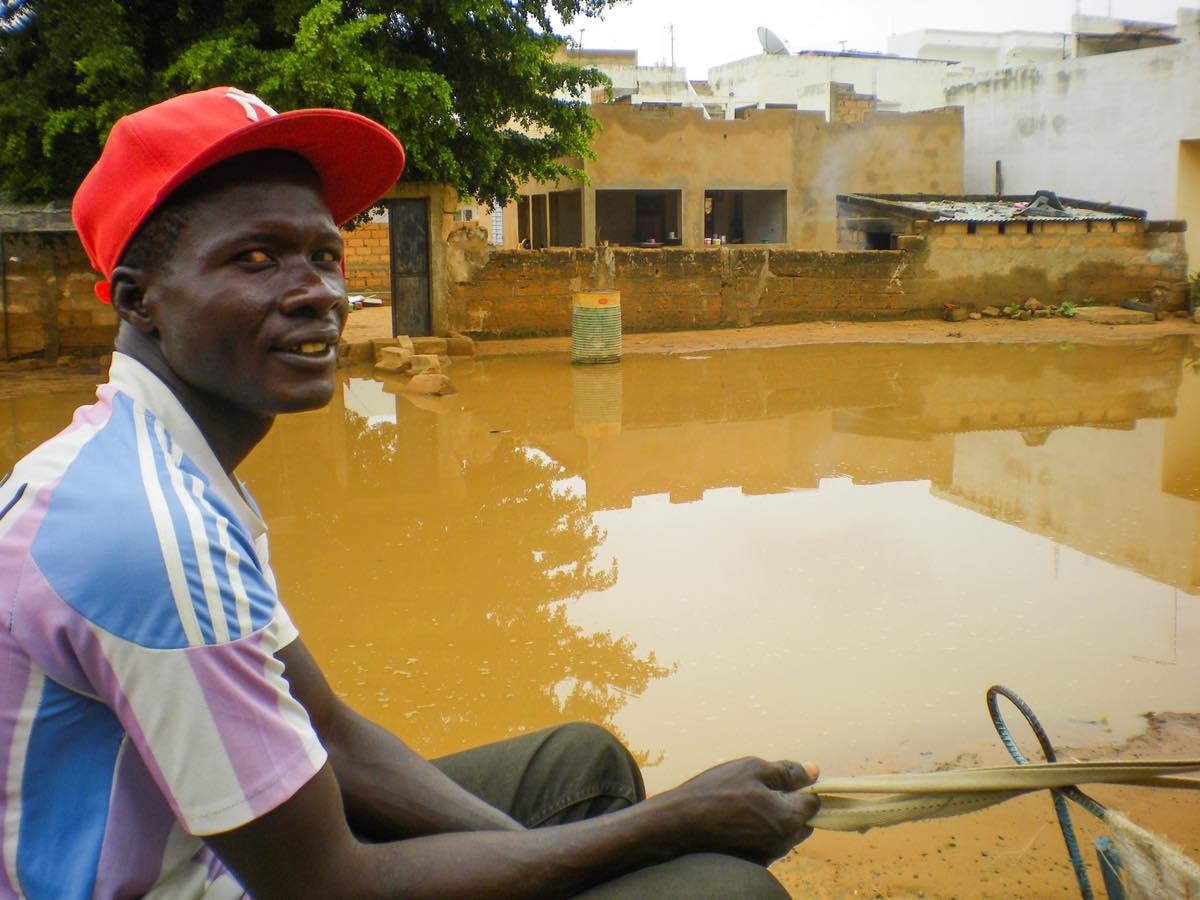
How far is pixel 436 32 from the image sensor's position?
1243 cm

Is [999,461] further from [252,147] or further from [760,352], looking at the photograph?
[252,147]

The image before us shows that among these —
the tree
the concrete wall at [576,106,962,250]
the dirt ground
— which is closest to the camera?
the dirt ground

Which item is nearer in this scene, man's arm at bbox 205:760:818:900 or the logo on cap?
man's arm at bbox 205:760:818:900

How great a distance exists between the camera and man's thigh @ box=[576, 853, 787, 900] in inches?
55.1

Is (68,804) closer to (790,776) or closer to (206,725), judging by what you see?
(206,725)

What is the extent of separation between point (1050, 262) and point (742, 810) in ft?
59.5

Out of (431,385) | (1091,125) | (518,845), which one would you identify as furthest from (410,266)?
(1091,125)

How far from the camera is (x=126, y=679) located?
1098 millimetres

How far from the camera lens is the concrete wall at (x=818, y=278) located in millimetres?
14945

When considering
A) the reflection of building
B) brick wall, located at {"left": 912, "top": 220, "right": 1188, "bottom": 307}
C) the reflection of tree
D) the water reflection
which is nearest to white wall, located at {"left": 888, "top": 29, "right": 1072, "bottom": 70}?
brick wall, located at {"left": 912, "top": 220, "right": 1188, "bottom": 307}

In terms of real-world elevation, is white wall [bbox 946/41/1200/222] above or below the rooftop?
above

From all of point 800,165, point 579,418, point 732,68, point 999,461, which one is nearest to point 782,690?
point 999,461

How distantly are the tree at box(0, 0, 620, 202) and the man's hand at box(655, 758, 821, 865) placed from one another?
938cm

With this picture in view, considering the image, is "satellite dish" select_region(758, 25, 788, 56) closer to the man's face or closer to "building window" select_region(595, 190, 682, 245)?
"building window" select_region(595, 190, 682, 245)
